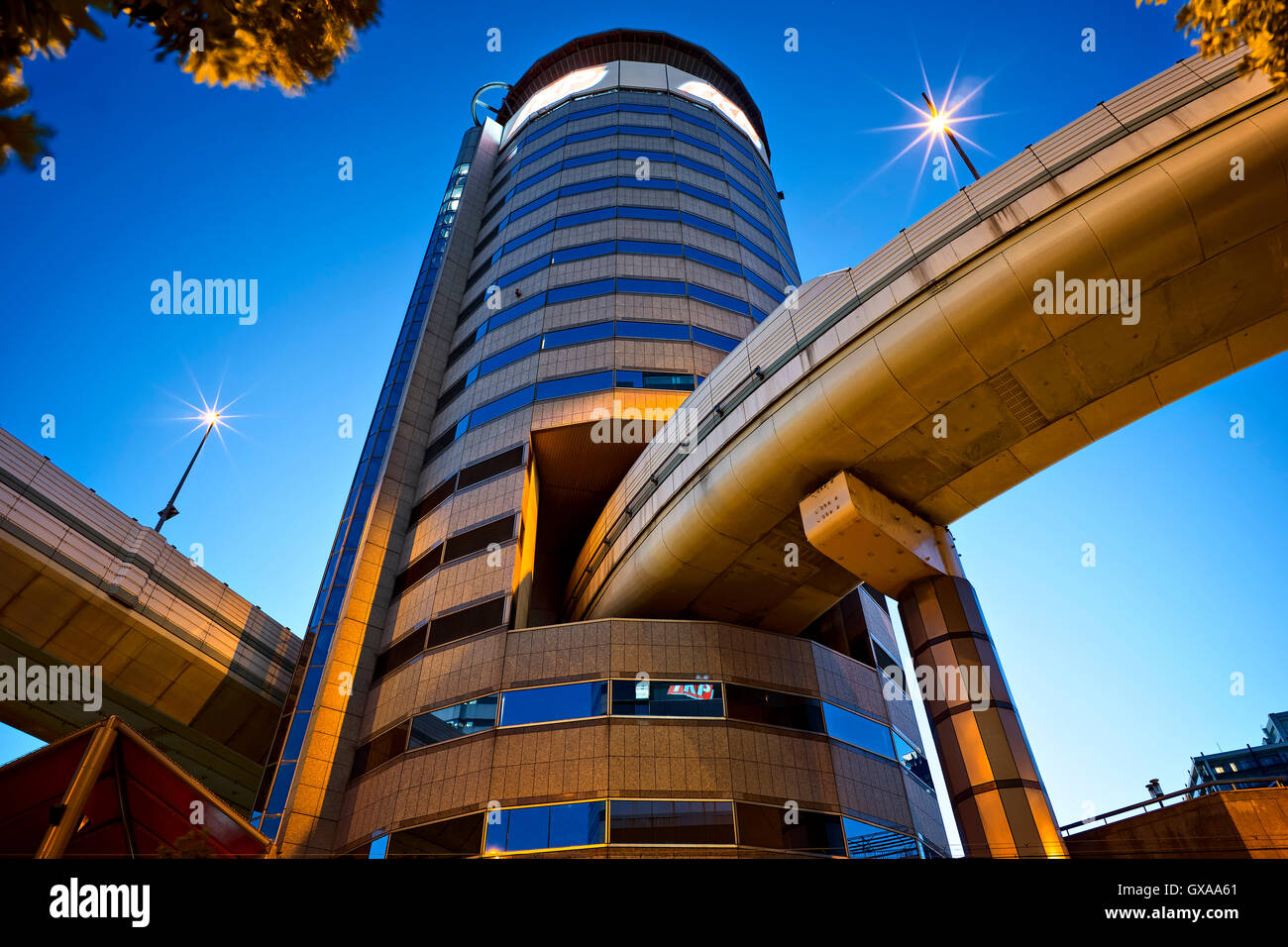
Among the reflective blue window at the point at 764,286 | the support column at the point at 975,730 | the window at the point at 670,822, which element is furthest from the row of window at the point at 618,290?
the window at the point at 670,822

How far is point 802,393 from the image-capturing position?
1894 cm

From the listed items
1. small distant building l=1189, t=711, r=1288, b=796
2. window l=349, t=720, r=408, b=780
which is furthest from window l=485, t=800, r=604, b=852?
small distant building l=1189, t=711, r=1288, b=796

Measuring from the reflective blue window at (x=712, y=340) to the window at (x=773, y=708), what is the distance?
647 inches

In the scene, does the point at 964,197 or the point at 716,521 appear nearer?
the point at 964,197

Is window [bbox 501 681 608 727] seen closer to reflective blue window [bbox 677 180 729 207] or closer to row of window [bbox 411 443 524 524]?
row of window [bbox 411 443 524 524]

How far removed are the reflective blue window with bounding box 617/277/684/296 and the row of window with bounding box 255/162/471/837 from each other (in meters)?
12.3

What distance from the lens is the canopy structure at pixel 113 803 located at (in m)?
9.17

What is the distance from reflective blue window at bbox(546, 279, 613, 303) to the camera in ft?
112
